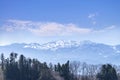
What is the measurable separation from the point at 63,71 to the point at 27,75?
14413 mm

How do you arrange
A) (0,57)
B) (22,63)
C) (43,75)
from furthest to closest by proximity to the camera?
(0,57)
(22,63)
(43,75)

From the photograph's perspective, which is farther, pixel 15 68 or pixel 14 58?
pixel 14 58

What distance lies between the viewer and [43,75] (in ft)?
417

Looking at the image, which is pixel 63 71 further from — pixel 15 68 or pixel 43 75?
pixel 15 68

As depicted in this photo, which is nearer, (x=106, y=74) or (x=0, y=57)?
(x=106, y=74)

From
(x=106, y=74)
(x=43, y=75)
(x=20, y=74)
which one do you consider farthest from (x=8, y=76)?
(x=106, y=74)

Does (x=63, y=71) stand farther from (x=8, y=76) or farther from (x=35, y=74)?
(x=8, y=76)

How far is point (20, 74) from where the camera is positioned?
130m

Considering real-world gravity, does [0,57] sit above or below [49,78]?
above

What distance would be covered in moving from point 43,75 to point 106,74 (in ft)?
82.1

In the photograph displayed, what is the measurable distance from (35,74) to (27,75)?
3363 mm

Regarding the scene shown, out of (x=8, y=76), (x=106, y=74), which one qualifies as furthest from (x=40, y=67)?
(x=106, y=74)

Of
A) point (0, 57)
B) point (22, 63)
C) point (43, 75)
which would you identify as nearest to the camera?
point (43, 75)

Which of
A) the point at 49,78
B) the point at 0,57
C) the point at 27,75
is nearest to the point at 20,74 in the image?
the point at 27,75
